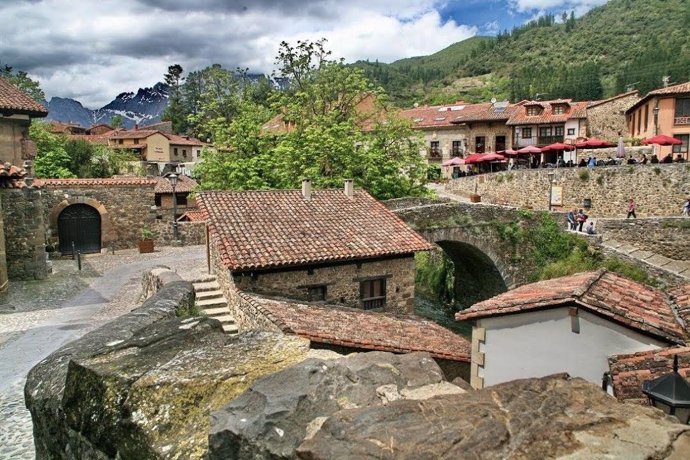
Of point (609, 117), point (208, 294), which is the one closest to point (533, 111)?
point (609, 117)

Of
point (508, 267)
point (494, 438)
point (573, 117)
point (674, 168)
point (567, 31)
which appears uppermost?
point (567, 31)

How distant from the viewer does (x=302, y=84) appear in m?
33.4

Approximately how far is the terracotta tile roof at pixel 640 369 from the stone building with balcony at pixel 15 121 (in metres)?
23.9

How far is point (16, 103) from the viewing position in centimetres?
2169

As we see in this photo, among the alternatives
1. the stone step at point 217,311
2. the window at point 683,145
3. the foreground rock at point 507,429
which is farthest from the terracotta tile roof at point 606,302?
the window at point 683,145

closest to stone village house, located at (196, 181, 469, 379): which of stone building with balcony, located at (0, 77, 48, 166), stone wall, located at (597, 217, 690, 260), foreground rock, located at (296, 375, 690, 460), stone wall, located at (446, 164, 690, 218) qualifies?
foreground rock, located at (296, 375, 690, 460)

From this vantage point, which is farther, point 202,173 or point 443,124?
point 443,124

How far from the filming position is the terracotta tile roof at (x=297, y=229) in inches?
515

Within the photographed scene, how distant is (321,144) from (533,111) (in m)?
31.3

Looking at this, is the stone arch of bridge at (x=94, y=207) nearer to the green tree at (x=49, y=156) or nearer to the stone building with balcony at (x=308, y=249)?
the green tree at (x=49, y=156)

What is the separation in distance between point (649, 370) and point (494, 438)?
19.0ft

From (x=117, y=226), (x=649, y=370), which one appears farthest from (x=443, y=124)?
(x=649, y=370)

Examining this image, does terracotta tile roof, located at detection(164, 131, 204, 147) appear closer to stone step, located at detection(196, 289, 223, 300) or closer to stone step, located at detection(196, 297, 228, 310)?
stone step, located at detection(196, 289, 223, 300)

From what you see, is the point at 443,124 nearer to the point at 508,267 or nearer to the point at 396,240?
the point at 508,267
